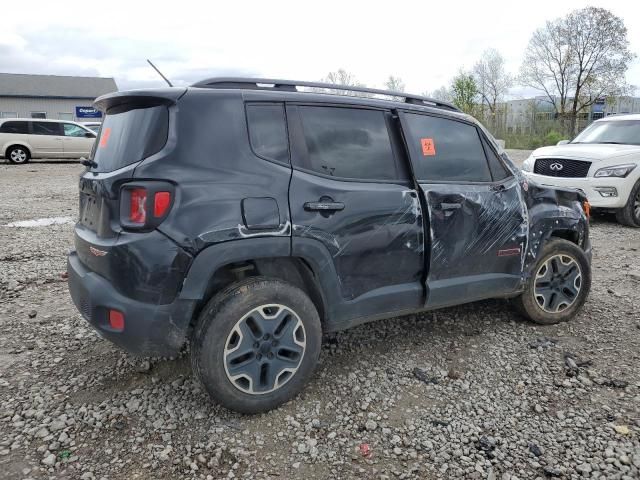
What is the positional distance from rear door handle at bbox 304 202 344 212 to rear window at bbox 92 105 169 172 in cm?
83

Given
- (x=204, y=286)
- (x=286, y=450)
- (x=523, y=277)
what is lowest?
(x=286, y=450)

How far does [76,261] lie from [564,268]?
3.59 meters

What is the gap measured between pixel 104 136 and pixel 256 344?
5.22 feet

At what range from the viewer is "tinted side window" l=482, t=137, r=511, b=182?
3.74m

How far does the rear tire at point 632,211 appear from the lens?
8.19m

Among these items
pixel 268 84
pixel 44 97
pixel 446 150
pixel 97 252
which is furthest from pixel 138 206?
pixel 44 97

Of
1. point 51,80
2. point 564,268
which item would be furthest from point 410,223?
point 51,80

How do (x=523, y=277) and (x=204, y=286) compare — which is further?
(x=523, y=277)

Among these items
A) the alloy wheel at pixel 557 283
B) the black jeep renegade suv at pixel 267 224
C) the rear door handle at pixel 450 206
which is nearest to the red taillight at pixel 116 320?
the black jeep renegade suv at pixel 267 224

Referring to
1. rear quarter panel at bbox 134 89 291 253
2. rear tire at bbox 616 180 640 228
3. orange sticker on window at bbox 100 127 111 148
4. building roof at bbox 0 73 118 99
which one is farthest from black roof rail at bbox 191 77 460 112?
building roof at bbox 0 73 118 99

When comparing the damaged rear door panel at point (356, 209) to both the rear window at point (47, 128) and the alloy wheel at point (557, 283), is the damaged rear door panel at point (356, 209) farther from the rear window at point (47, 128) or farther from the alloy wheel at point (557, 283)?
the rear window at point (47, 128)

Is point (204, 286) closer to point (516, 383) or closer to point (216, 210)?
point (216, 210)

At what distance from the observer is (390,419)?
2859 mm

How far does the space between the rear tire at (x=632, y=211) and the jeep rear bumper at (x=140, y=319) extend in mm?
7983
